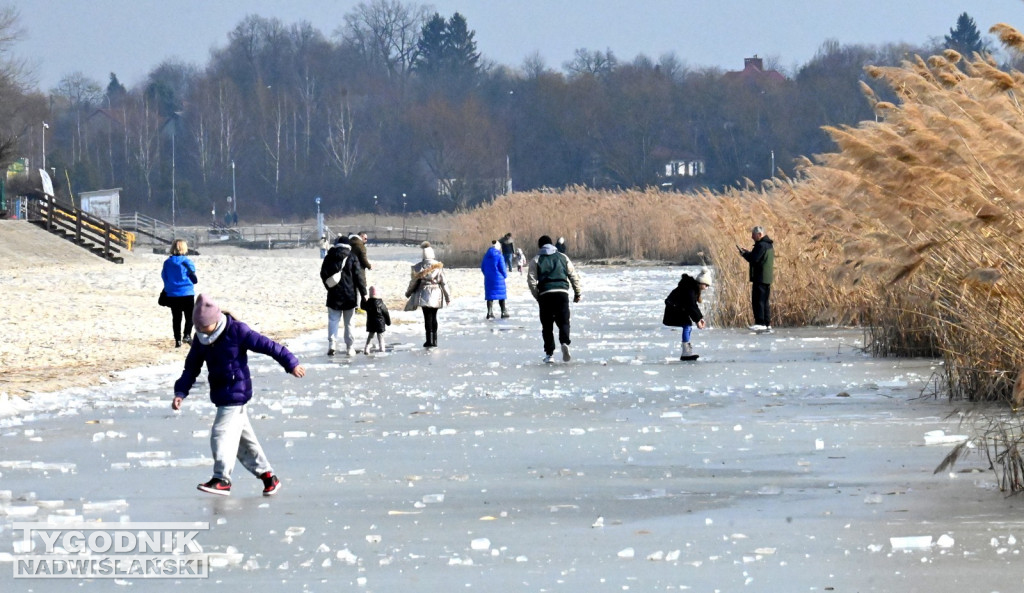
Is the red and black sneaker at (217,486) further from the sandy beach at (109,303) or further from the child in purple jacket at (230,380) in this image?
the sandy beach at (109,303)

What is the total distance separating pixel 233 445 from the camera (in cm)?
957

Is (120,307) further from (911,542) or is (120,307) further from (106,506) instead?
(911,542)

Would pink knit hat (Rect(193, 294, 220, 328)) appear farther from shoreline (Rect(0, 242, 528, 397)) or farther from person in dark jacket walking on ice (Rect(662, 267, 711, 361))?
person in dark jacket walking on ice (Rect(662, 267, 711, 361))

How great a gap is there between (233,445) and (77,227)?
5251 centimetres

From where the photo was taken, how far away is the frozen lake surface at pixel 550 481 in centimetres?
718

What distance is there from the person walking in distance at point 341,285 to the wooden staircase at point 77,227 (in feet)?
126

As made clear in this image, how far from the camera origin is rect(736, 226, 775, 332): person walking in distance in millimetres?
23609

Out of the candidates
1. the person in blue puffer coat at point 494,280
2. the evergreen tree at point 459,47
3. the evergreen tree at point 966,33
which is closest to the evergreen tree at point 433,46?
A: the evergreen tree at point 459,47

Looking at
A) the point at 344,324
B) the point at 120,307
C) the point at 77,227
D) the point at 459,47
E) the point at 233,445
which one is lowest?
the point at 233,445

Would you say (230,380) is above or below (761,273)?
below

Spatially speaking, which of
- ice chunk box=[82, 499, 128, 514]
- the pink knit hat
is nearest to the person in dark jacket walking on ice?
the pink knit hat

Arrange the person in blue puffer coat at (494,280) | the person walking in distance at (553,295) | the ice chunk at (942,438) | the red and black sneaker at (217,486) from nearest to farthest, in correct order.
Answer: the red and black sneaker at (217,486) → the ice chunk at (942,438) → the person walking in distance at (553,295) → the person in blue puffer coat at (494,280)

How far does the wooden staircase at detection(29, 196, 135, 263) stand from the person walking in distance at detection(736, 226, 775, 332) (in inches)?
1463

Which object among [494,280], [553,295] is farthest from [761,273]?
[494,280]
